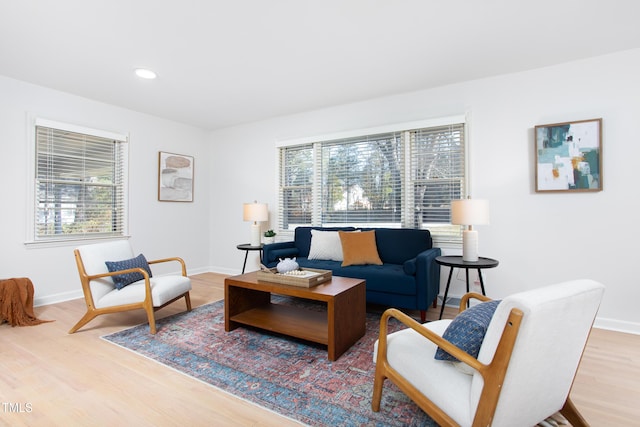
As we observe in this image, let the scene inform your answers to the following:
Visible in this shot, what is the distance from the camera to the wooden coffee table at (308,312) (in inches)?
91.3

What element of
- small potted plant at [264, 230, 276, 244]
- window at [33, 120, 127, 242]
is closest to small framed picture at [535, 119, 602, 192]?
small potted plant at [264, 230, 276, 244]

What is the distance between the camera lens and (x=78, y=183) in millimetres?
3957

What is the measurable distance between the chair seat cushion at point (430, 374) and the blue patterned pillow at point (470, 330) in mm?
64

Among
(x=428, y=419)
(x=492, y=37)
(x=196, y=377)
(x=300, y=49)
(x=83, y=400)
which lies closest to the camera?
(x=428, y=419)

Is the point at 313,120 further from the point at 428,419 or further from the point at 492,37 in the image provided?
the point at 428,419

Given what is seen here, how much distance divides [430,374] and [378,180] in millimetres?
2952

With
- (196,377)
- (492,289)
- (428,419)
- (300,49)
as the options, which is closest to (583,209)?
(492,289)

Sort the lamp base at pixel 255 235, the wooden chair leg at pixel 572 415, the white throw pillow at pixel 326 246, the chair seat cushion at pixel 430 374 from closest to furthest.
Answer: the chair seat cushion at pixel 430 374
the wooden chair leg at pixel 572 415
the white throw pillow at pixel 326 246
the lamp base at pixel 255 235

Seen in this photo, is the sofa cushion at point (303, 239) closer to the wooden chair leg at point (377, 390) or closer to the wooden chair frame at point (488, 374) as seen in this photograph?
the wooden chair leg at point (377, 390)

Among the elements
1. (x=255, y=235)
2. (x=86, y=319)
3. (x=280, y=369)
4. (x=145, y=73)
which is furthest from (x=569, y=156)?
(x=86, y=319)

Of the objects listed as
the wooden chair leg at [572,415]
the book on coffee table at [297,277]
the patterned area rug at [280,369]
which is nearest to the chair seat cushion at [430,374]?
the patterned area rug at [280,369]

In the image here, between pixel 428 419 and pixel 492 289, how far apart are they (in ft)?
Answer: 7.22

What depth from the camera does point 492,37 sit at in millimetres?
2625

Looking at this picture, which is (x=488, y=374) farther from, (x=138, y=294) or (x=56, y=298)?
(x=56, y=298)
